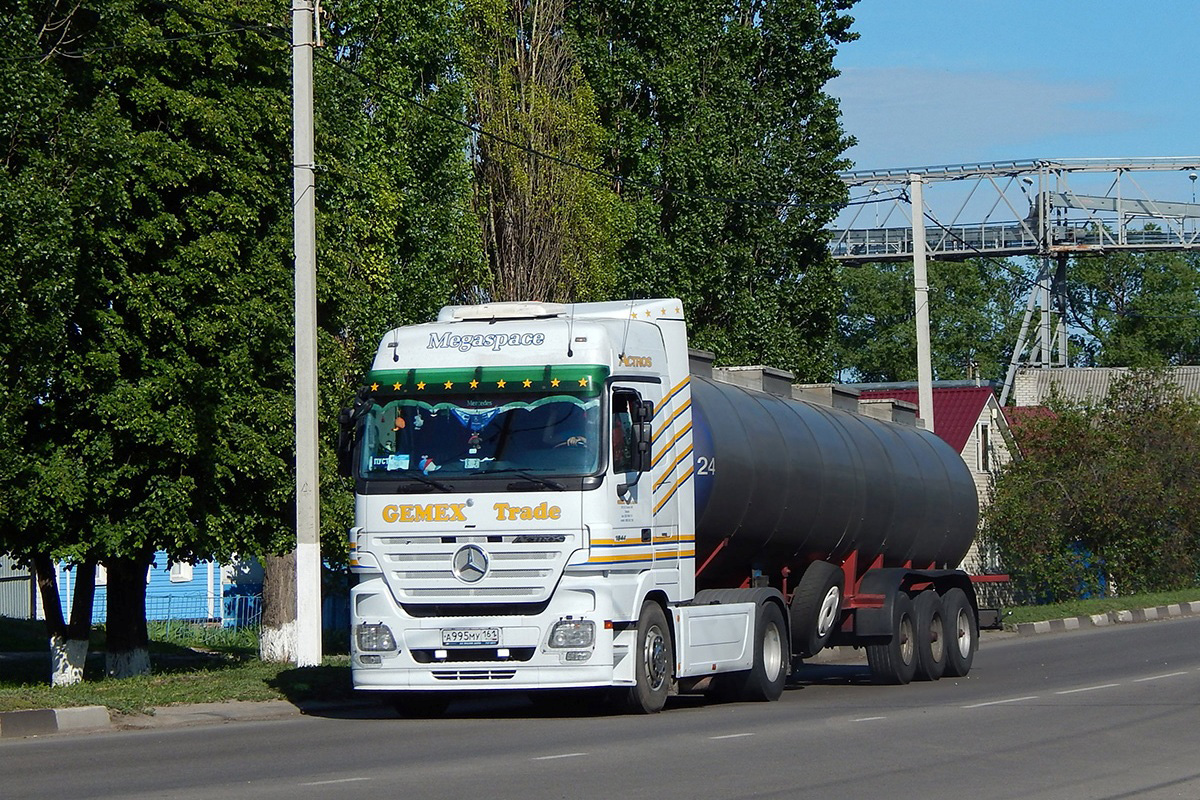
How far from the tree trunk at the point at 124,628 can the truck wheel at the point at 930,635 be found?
1056cm

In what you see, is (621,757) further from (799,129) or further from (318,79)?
(799,129)

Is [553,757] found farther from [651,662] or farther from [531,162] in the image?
[531,162]

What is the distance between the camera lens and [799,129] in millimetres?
40938

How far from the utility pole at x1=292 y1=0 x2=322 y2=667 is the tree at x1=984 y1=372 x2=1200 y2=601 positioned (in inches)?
1266

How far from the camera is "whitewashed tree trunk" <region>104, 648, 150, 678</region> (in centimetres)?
2341

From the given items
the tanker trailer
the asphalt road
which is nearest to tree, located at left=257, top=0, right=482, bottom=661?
the tanker trailer

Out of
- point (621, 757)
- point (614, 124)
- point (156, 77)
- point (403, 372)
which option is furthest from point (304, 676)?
point (614, 124)

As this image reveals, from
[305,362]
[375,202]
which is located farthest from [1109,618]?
[305,362]

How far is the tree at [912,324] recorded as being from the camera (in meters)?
101

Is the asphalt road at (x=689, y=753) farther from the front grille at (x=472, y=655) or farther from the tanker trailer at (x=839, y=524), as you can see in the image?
the tanker trailer at (x=839, y=524)

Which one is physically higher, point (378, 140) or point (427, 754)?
point (378, 140)

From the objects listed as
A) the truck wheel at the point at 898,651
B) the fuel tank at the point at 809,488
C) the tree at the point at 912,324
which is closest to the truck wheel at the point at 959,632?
the fuel tank at the point at 809,488

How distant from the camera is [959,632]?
21.7m

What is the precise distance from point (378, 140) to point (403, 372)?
13109 millimetres
